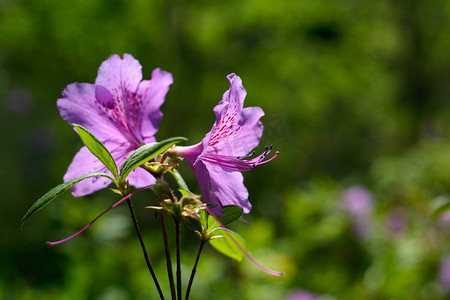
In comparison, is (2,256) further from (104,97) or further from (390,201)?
(104,97)

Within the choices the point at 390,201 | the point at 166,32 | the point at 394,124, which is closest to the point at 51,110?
the point at 166,32

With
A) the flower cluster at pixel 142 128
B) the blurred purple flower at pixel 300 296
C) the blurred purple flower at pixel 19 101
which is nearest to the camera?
the flower cluster at pixel 142 128

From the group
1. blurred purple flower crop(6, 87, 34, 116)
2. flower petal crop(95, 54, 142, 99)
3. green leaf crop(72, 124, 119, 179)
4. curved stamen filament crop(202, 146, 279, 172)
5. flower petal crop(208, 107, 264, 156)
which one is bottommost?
blurred purple flower crop(6, 87, 34, 116)

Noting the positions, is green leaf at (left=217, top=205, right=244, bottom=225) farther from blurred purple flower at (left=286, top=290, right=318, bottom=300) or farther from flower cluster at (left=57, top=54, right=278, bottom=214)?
blurred purple flower at (left=286, top=290, right=318, bottom=300)

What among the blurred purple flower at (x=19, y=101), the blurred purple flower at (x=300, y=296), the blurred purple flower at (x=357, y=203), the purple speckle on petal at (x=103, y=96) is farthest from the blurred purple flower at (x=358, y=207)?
the blurred purple flower at (x=19, y=101)

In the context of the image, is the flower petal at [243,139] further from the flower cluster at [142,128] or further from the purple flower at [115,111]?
the purple flower at [115,111]

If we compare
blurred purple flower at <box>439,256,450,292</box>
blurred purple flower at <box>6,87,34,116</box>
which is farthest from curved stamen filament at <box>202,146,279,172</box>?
blurred purple flower at <box>6,87,34,116</box>

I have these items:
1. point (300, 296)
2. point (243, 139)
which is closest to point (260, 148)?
point (243, 139)

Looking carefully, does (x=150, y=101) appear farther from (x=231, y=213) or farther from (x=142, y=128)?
(x=231, y=213)
